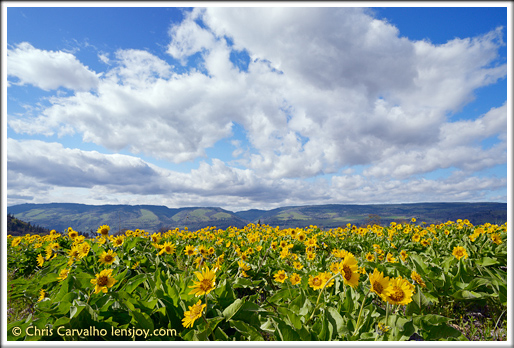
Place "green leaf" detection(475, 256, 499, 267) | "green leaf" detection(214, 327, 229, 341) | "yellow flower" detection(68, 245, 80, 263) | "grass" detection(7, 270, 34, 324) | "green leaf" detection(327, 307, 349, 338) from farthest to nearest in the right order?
"yellow flower" detection(68, 245, 80, 263)
"green leaf" detection(475, 256, 499, 267)
"grass" detection(7, 270, 34, 324)
"green leaf" detection(214, 327, 229, 341)
"green leaf" detection(327, 307, 349, 338)

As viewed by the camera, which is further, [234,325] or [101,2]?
[101,2]

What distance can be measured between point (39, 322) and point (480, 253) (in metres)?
6.54

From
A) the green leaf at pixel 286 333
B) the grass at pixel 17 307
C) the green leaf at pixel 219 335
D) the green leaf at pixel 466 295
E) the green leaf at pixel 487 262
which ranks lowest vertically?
Result: the grass at pixel 17 307

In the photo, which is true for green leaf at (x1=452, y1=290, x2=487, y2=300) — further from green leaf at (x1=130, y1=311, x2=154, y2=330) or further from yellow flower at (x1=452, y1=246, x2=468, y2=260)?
green leaf at (x1=130, y1=311, x2=154, y2=330)

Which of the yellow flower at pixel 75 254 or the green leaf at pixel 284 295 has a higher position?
the yellow flower at pixel 75 254

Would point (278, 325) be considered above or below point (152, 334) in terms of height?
above

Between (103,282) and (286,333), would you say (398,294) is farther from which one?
(103,282)

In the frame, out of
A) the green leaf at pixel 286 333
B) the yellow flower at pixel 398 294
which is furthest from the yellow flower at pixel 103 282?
the yellow flower at pixel 398 294

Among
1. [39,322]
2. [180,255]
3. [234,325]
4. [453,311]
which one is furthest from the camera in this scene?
[180,255]

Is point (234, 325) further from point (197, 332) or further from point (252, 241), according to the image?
point (252, 241)

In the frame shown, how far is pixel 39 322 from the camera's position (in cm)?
195

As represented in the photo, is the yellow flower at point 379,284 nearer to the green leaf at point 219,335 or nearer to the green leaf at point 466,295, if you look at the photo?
the green leaf at point 219,335

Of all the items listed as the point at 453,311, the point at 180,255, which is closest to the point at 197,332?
the point at 453,311

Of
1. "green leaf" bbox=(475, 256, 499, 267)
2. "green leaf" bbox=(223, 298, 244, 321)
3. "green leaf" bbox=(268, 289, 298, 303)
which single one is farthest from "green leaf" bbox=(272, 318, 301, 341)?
"green leaf" bbox=(475, 256, 499, 267)
